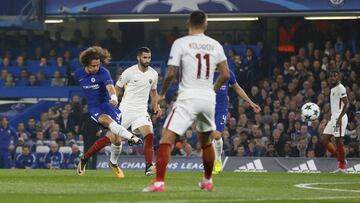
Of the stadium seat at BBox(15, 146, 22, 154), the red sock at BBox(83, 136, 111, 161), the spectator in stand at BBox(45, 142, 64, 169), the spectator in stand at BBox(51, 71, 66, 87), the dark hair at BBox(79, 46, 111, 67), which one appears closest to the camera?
the dark hair at BBox(79, 46, 111, 67)

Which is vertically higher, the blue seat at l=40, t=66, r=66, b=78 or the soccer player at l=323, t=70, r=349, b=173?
the blue seat at l=40, t=66, r=66, b=78

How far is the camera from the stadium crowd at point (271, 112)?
90.0ft

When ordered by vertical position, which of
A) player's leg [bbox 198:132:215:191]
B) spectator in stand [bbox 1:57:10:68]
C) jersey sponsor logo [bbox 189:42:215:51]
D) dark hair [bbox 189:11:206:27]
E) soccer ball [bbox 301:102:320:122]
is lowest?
soccer ball [bbox 301:102:320:122]

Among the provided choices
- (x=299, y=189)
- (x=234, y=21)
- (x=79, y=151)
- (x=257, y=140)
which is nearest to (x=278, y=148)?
(x=257, y=140)

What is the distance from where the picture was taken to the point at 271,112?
94.9 ft

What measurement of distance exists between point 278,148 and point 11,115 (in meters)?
9.99

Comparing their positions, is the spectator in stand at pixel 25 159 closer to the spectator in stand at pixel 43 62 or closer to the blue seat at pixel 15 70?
the spectator in stand at pixel 43 62

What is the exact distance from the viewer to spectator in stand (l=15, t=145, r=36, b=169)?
2869cm

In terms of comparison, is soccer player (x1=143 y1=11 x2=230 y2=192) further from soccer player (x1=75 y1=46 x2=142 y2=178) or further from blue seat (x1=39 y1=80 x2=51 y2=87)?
blue seat (x1=39 y1=80 x2=51 y2=87)

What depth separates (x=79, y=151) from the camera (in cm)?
2839

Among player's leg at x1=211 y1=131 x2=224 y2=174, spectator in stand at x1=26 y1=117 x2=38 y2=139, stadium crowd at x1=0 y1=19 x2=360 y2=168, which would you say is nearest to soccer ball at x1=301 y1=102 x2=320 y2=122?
stadium crowd at x1=0 y1=19 x2=360 y2=168

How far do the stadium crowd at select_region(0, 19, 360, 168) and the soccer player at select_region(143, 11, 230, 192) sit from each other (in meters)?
13.8

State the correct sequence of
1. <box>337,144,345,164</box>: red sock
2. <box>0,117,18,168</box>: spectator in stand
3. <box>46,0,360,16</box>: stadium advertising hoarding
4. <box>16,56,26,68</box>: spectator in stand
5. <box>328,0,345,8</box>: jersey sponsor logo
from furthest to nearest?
<box>16,56,26,68</box>: spectator in stand
<box>46,0,360,16</box>: stadium advertising hoarding
<box>328,0,345,8</box>: jersey sponsor logo
<box>0,117,18,168</box>: spectator in stand
<box>337,144,345,164</box>: red sock

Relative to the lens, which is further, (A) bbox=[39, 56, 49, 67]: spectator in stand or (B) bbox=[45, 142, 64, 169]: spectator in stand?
(A) bbox=[39, 56, 49, 67]: spectator in stand
